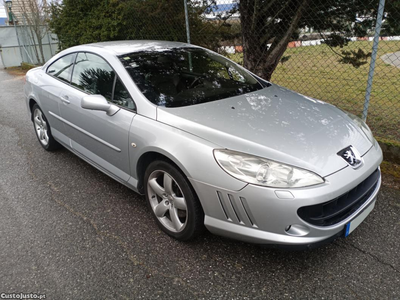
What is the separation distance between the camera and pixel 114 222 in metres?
2.86

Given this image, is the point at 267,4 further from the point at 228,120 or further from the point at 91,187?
the point at 91,187

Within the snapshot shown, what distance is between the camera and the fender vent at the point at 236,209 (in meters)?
2.03

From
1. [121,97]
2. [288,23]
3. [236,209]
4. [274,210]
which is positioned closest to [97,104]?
[121,97]

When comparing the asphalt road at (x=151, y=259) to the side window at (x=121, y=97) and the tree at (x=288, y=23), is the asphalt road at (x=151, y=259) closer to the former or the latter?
the side window at (x=121, y=97)

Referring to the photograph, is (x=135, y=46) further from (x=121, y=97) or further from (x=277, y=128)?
(x=277, y=128)

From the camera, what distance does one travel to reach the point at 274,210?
195 cm

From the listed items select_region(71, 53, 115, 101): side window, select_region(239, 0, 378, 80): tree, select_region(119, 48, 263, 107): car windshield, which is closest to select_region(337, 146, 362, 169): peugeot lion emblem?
select_region(119, 48, 263, 107): car windshield

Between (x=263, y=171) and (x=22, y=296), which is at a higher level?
(x=263, y=171)

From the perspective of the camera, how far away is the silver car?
6.57 feet

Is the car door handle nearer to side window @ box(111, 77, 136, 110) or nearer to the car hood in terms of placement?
side window @ box(111, 77, 136, 110)

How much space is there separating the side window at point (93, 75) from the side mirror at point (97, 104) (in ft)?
0.74

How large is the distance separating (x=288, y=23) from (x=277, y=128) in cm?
334

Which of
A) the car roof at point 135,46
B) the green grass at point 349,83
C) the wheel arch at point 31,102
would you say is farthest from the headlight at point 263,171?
the wheel arch at point 31,102

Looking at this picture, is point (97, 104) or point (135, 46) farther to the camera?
point (135, 46)
